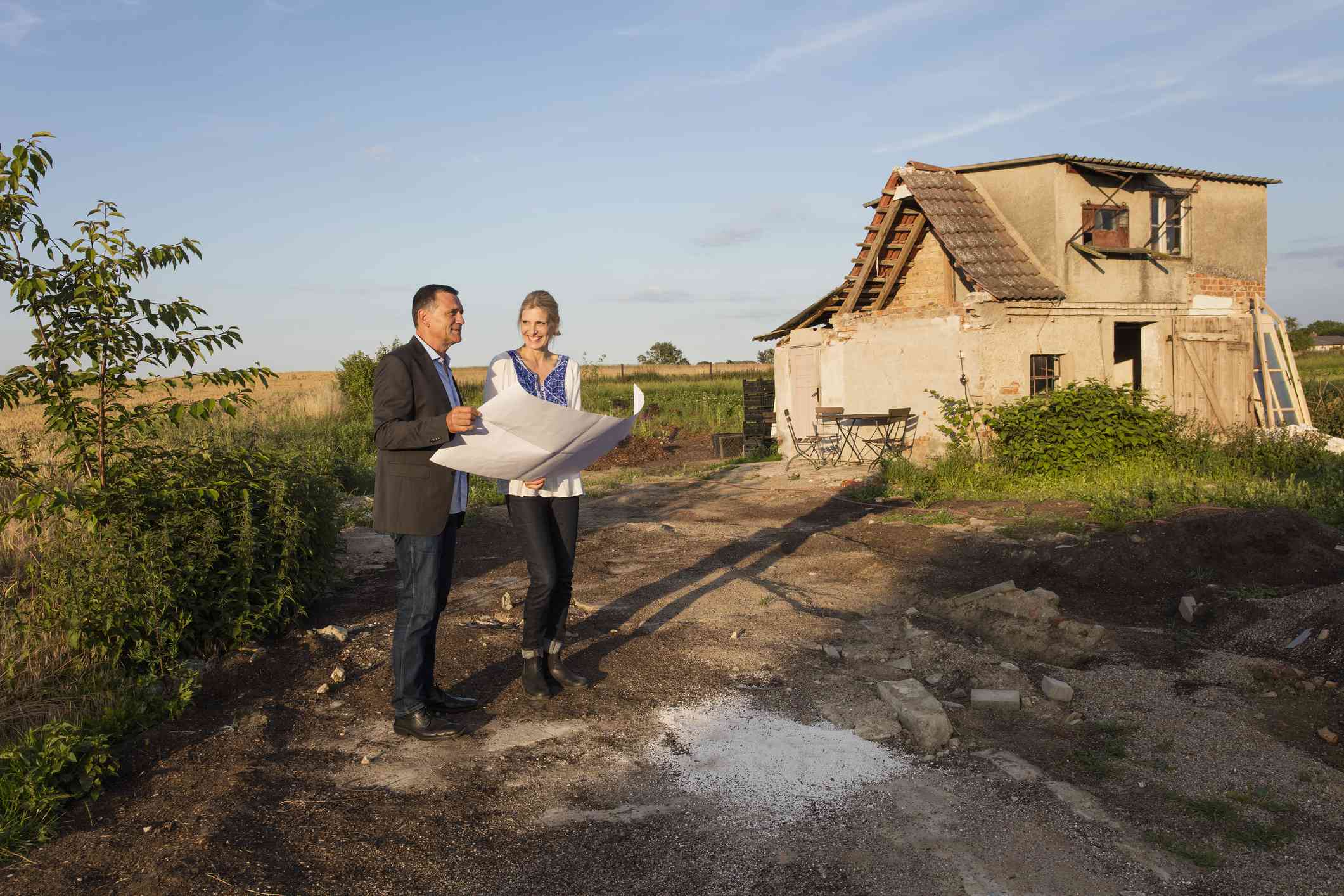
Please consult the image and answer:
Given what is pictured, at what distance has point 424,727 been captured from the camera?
388cm

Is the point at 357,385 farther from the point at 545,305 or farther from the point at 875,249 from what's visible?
the point at 545,305

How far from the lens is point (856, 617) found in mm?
6027

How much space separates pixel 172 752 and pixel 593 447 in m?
2.16

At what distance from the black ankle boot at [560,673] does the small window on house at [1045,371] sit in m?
11.0

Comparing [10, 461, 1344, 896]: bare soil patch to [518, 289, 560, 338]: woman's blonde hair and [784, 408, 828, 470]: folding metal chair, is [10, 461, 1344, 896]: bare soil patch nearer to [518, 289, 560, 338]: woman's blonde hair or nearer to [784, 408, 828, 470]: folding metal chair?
[518, 289, 560, 338]: woman's blonde hair

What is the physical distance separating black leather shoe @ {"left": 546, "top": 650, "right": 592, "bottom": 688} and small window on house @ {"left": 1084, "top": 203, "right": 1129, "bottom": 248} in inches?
491

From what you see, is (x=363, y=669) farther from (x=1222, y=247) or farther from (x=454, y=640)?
(x=1222, y=247)

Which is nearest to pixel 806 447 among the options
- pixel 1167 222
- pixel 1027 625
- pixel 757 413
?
pixel 757 413

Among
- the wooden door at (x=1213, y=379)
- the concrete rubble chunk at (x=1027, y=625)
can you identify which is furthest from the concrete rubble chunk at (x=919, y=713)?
the wooden door at (x=1213, y=379)

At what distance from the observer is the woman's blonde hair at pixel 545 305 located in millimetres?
4309

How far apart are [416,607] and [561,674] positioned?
0.99 metres

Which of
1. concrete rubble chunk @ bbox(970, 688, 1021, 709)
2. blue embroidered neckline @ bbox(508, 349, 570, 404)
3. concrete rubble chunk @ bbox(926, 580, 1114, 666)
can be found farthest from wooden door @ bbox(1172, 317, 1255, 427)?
blue embroidered neckline @ bbox(508, 349, 570, 404)

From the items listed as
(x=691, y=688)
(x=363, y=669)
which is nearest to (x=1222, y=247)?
(x=691, y=688)

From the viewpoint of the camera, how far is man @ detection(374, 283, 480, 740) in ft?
12.2
